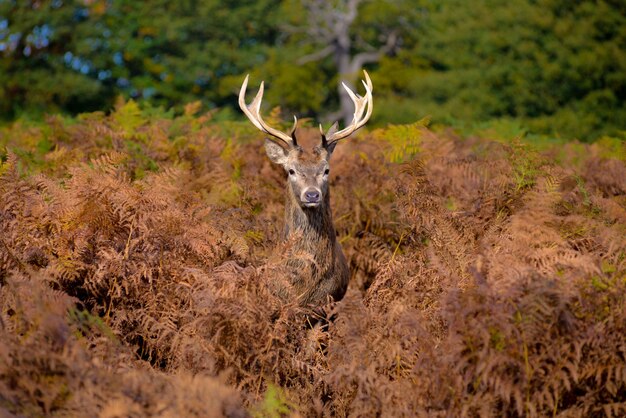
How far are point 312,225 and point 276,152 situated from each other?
779 millimetres

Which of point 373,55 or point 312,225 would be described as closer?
point 312,225

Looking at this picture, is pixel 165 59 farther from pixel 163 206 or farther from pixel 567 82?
pixel 163 206

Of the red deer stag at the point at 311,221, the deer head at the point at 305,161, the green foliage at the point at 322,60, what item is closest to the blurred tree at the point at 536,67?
the green foliage at the point at 322,60

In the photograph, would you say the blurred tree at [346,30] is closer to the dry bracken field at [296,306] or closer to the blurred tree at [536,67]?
the blurred tree at [536,67]

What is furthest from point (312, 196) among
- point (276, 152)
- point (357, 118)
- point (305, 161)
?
point (357, 118)

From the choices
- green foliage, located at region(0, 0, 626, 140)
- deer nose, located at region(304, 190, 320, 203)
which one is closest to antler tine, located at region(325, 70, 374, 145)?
deer nose, located at region(304, 190, 320, 203)

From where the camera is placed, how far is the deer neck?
6.60m

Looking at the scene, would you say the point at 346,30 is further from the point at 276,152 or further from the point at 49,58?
the point at 276,152

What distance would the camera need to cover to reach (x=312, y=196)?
21.2ft

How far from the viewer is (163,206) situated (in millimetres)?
5941

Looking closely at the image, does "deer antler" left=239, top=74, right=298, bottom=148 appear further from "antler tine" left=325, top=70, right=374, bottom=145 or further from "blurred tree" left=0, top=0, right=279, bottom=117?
"blurred tree" left=0, top=0, right=279, bottom=117

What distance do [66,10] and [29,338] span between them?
2830 cm

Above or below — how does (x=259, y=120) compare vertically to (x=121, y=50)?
above

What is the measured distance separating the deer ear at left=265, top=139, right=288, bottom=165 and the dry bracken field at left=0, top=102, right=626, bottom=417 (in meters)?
0.51
